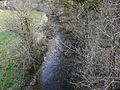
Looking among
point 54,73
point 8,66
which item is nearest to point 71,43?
point 54,73

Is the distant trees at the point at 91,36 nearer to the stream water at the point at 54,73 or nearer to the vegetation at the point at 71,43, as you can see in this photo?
the vegetation at the point at 71,43

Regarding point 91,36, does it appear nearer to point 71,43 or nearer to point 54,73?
point 54,73

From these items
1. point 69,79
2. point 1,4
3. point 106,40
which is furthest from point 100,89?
point 1,4

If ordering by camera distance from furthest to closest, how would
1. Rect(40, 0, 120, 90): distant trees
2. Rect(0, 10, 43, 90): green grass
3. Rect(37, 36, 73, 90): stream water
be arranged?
1. Rect(37, 36, 73, 90): stream water
2. Rect(0, 10, 43, 90): green grass
3. Rect(40, 0, 120, 90): distant trees

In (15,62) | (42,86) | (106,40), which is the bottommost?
(42,86)

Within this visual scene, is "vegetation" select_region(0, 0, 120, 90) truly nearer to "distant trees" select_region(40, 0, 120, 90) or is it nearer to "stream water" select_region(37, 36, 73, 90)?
"distant trees" select_region(40, 0, 120, 90)

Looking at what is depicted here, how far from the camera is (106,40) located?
1741cm

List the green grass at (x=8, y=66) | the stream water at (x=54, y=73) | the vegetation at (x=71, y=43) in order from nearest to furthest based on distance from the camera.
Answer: the vegetation at (x=71, y=43) < the green grass at (x=8, y=66) < the stream water at (x=54, y=73)

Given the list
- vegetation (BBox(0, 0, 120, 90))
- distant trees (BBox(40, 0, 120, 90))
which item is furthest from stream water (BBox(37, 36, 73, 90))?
distant trees (BBox(40, 0, 120, 90))

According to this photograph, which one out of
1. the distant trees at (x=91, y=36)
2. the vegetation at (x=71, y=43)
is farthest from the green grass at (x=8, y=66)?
the distant trees at (x=91, y=36)

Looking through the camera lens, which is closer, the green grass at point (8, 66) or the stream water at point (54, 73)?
the green grass at point (8, 66)

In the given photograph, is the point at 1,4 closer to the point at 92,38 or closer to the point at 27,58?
the point at 27,58

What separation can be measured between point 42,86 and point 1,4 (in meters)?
20.1

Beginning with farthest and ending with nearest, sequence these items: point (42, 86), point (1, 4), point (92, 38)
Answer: point (1, 4)
point (42, 86)
point (92, 38)
